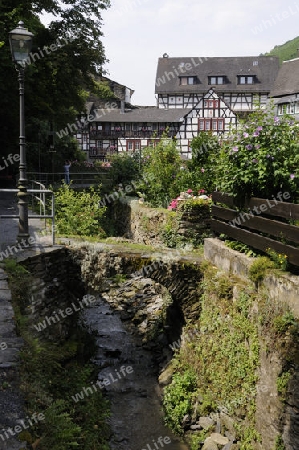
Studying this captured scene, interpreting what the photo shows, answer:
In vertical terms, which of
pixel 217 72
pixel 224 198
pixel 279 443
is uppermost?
pixel 217 72

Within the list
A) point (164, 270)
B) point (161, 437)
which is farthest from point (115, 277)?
point (161, 437)

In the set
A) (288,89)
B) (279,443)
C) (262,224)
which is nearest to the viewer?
(279,443)

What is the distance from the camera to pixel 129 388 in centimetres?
960

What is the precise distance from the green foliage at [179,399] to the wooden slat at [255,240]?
8.84 feet

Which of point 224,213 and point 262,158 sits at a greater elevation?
point 262,158

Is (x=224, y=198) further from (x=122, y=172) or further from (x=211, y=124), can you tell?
(x=211, y=124)

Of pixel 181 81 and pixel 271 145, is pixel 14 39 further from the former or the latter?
pixel 181 81

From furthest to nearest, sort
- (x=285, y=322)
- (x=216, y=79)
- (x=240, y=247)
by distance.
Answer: (x=216, y=79), (x=240, y=247), (x=285, y=322)

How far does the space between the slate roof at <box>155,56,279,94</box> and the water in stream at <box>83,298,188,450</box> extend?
44047 mm

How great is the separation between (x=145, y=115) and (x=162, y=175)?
31372 millimetres

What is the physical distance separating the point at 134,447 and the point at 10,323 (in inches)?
153

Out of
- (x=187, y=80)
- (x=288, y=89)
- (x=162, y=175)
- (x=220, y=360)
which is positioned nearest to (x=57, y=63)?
(x=162, y=175)

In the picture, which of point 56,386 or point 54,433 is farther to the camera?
point 56,386

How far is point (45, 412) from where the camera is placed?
3.95 metres
